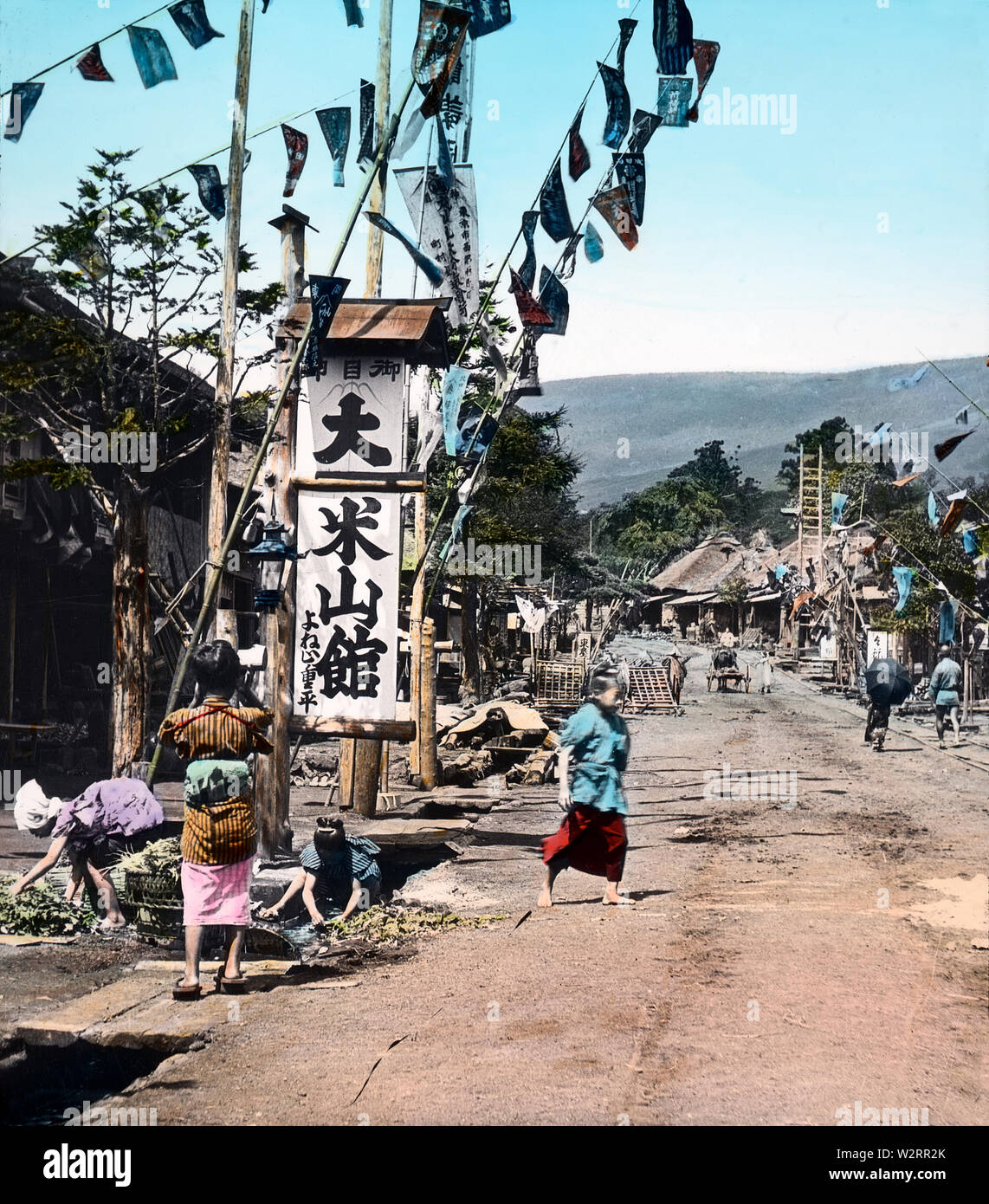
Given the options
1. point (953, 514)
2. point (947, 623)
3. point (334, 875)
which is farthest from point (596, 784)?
point (947, 623)

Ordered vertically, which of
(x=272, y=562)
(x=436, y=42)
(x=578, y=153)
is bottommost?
(x=272, y=562)

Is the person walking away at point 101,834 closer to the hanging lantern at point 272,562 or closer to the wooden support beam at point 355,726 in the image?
the wooden support beam at point 355,726

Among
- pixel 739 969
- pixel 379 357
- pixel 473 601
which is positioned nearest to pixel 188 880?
pixel 739 969

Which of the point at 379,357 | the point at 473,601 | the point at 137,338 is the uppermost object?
the point at 137,338

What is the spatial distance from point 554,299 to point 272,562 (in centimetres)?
533

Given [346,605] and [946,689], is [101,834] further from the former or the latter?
[946,689]

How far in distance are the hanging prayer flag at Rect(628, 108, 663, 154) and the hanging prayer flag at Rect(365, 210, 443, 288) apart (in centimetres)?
275

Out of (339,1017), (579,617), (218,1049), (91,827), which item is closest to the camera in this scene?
(218,1049)

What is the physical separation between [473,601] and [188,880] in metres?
22.7

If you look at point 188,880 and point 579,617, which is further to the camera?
point 579,617

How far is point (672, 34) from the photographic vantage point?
10148 millimetres

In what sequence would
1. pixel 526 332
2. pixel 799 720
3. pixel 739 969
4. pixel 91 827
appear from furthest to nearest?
pixel 799 720 → pixel 526 332 → pixel 91 827 → pixel 739 969

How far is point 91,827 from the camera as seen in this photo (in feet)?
28.0

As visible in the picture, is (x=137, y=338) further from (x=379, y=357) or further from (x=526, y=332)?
(x=379, y=357)
